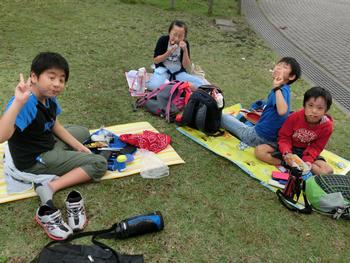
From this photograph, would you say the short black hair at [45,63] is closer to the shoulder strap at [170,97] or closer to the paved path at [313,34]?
the shoulder strap at [170,97]

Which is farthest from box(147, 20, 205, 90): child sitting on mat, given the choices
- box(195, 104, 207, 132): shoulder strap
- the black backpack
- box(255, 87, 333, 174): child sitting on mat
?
box(255, 87, 333, 174): child sitting on mat

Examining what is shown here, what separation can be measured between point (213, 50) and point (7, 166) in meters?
4.90

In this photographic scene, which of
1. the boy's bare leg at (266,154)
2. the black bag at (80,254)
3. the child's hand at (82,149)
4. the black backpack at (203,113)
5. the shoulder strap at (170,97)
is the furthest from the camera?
the shoulder strap at (170,97)

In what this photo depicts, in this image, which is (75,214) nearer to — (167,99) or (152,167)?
(152,167)

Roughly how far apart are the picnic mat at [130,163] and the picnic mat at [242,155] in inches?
17.5

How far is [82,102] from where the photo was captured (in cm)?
470

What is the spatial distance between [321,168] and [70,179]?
8.51 feet

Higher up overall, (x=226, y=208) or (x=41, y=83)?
(x=41, y=83)

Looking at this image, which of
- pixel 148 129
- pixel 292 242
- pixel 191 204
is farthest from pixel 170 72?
pixel 292 242

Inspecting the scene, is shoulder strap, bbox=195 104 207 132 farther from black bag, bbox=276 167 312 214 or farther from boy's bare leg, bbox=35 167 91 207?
boy's bare leg, bbox=35 167 91 207

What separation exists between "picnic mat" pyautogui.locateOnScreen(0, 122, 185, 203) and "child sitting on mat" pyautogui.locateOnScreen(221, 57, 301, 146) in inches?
36.8

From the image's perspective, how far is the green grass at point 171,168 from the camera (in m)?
2.89

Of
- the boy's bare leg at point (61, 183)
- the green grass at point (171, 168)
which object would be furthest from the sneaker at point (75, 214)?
the boy's bare leg at point (61, 183)

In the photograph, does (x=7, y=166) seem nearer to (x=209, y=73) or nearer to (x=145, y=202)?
(x=145, y=202)
